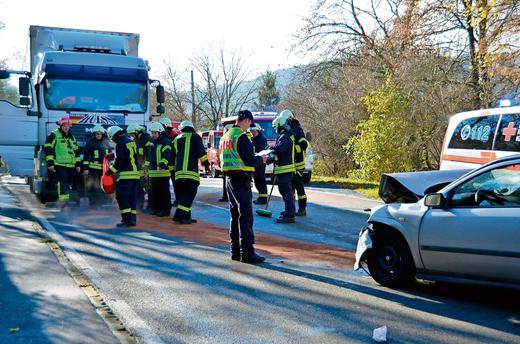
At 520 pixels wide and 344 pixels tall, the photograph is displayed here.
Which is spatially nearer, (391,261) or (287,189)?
(391,261)

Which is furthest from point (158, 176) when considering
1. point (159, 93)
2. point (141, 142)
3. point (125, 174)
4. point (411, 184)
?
point (411, 184)

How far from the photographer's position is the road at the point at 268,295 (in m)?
5.42

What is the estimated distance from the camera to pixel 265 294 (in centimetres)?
671

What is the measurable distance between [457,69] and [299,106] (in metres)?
16.6

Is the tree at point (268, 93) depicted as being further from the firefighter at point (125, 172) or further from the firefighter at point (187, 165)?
the firefighter at point (125, 172)

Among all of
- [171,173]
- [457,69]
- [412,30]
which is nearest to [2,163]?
[171,173]

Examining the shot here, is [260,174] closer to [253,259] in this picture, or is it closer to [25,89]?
[25,89]

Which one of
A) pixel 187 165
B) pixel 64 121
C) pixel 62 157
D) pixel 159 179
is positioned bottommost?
pixel 159 179

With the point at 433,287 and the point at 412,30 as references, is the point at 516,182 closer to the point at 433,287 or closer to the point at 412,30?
the point at 433,287

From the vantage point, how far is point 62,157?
46.5 feet

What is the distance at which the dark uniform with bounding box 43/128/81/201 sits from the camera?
46.0 feet

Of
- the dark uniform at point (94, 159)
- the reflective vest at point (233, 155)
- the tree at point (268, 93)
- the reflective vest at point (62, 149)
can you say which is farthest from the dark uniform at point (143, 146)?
the tree at point (268, 93)

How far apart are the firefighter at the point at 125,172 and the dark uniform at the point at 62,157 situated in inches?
114

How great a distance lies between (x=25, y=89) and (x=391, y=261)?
1054 centimetres
